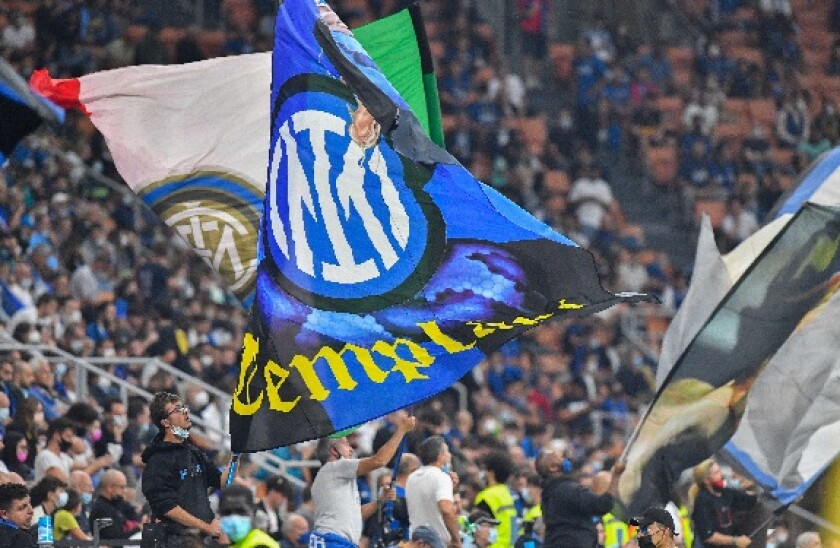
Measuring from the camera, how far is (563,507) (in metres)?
12.9

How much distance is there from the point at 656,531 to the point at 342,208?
7.75 feet

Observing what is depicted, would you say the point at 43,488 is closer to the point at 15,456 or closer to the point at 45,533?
the point at 45,533

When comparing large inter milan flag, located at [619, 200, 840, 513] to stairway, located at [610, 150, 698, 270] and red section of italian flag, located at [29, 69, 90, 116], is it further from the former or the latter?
stairway, located at [610, 150, 698, 270]

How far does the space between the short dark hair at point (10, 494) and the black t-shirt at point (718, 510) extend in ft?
18.1

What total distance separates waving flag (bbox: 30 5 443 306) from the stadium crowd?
1.65 meters

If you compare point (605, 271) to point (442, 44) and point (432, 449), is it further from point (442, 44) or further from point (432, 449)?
point (432, 449)

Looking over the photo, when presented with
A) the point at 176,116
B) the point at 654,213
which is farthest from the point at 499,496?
the point at 654,213

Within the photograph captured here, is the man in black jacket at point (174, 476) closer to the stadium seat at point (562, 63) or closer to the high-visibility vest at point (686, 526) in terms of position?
the high-visibility vest at point (686, 526)

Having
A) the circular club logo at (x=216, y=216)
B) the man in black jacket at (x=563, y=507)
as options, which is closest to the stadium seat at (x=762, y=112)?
the man in black jacket at (x=563, y=507)

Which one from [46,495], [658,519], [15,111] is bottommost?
[46,495]

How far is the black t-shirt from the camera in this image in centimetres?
1411

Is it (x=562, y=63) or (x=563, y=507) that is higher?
(x=563, y=507)

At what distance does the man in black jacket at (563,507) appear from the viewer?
1282cm

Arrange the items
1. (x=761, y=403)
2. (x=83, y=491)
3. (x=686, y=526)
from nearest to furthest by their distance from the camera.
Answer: (x=83, y=491) → (x=761, y=403) → (x=686, y=526)
